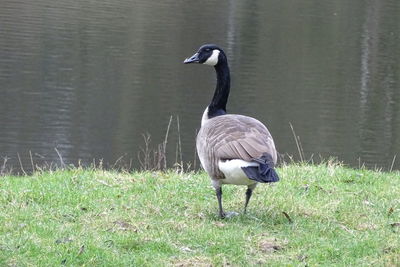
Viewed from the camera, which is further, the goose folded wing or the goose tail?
the goose folded wing

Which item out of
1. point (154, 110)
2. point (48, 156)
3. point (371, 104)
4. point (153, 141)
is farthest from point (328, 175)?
point (371, 104)

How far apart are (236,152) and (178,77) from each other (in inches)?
1391

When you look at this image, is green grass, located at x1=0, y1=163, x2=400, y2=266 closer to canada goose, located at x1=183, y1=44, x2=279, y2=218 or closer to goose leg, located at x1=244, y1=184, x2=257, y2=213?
goose leg, located at x1=244, y1=184, x2=257, y2=213

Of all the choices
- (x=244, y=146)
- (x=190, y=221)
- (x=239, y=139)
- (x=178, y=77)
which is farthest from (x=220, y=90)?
(x=178, y=77)

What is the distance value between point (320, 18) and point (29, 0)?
79.5 ft

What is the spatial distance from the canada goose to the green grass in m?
0.47

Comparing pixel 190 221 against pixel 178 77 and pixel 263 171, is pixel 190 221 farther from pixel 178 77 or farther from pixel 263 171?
pixel 178 77

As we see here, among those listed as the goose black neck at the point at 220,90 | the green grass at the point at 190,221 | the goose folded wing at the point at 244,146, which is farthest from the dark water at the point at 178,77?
the goose folded wing at the point at 244,146

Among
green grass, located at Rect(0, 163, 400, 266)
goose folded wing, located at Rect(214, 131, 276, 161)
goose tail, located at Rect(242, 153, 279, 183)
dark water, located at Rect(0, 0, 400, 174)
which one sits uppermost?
goose folded wing, located at Rect(214, 131, 276, 161)

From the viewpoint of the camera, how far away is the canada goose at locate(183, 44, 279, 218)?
24.0 ft

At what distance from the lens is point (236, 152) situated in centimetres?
754

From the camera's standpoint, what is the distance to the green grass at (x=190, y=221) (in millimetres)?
6527

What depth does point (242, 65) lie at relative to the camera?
4572 centimetres

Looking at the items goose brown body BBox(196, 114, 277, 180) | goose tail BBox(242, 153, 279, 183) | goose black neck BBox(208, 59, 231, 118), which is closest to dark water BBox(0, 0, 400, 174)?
goose black neck BBox(208, 59, 231, 118)
